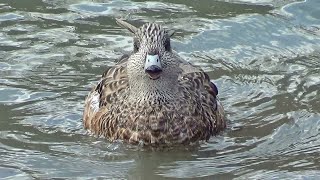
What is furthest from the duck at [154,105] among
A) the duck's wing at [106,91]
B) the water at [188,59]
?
the water at [188,59]

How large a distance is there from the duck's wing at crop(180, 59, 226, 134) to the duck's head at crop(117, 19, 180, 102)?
0.33 metres

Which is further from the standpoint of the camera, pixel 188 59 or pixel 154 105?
pixel 188 59

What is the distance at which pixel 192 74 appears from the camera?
12.2 metres

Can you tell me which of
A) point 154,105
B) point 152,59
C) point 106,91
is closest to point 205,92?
point 154,105

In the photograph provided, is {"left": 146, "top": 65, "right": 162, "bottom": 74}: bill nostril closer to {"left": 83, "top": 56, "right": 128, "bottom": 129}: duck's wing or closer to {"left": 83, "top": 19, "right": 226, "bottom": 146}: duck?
{"left": 83, "top": 19, "right": 226, "bottom": 146}: duck

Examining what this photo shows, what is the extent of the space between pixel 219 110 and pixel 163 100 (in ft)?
2.30

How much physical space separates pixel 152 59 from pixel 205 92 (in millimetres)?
1258

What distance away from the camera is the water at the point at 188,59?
425 inches

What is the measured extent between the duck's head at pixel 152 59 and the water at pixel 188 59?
0.66 meters

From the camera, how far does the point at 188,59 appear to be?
13.7 metres

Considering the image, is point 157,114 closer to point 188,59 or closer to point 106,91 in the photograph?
point 106,91

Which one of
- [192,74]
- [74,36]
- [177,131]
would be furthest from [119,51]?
[177,131]

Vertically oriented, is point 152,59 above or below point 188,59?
above

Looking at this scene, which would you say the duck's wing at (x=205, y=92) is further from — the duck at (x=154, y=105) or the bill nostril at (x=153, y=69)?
the bill nostril at (x=153, y=69)
